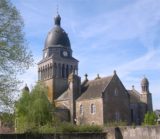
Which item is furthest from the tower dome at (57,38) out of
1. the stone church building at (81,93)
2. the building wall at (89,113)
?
the building wall at (89,113)

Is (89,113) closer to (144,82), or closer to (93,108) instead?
(93,108)

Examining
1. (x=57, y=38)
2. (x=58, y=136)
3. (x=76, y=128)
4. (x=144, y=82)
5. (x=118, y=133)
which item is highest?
(x=57, y=38)

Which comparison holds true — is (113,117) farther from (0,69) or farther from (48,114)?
(0,69)

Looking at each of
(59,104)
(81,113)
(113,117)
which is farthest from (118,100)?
(59,104)

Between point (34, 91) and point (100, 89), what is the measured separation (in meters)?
12.2

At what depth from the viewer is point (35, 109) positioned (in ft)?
157

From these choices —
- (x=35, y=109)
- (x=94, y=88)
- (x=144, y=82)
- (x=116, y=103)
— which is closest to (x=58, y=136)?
(x=35, y=109)

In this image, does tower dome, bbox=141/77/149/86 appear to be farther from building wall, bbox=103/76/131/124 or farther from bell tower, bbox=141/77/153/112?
building wall, bbox=103/76/131/124

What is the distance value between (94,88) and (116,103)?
447cm

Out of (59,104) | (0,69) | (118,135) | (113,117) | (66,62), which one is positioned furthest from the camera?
(66,62)

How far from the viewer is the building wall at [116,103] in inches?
2235

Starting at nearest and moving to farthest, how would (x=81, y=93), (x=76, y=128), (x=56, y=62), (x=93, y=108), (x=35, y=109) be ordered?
(x=76, y=128), (x=35, y=109), (x=93, y=108), (x=81, y=93), (x=56, y=62)

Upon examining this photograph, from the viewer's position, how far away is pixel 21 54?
24.7 metres

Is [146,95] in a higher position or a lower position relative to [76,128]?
higher
